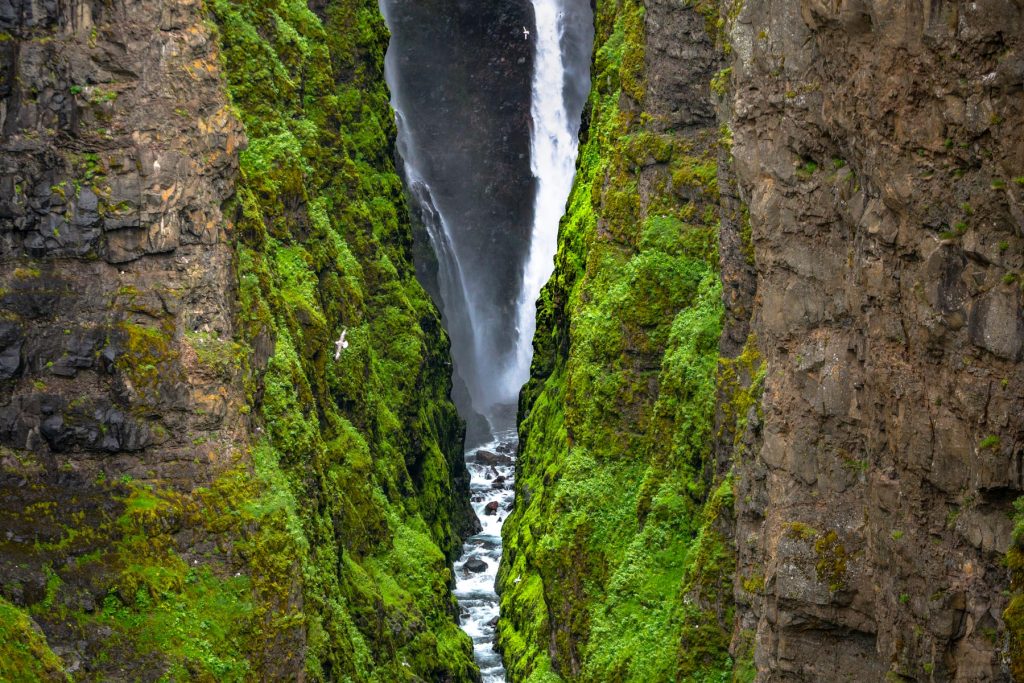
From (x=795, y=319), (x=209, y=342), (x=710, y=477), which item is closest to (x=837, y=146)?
(x=795, y=319)

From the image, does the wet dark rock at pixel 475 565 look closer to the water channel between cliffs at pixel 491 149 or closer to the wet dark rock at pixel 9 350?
the water channel between cliffs at pixel 491 149

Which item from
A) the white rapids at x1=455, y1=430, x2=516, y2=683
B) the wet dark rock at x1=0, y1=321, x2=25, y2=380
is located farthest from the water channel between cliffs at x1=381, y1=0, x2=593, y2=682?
the wet dark rock at x1=0, y1=321, x2=25, y2=380

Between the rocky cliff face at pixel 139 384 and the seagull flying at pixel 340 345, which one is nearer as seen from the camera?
the rocky cliff face at pixel 139 384

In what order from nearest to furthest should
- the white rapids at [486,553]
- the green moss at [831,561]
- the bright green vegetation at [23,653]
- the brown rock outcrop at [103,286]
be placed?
the green moss at [831,561] → the bright green vegetation at [23,653] → the brown rock outcrop at [103,286] → the white rapids at [486,553]

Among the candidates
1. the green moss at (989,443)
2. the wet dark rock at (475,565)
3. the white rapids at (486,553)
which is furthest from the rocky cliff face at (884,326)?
the wet dark rock at (475,565)

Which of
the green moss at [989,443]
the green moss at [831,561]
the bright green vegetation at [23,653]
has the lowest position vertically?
the bright green vegetation at [23,653]

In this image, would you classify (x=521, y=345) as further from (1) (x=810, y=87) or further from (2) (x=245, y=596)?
(1) (x=810, y=87)

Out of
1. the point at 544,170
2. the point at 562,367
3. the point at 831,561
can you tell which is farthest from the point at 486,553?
the point at 831,561

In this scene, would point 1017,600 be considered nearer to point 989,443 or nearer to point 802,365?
point 989,443
